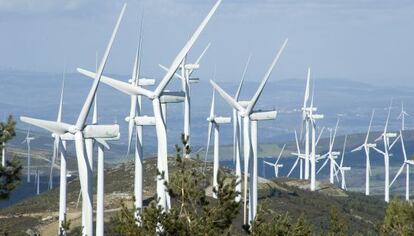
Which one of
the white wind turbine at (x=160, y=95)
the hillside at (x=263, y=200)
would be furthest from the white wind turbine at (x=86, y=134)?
the hillside at (x=263, y=200)

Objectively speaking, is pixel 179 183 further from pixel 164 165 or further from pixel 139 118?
pixel 139 118

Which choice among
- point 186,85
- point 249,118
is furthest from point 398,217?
point 186,85

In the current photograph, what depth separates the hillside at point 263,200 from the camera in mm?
99500

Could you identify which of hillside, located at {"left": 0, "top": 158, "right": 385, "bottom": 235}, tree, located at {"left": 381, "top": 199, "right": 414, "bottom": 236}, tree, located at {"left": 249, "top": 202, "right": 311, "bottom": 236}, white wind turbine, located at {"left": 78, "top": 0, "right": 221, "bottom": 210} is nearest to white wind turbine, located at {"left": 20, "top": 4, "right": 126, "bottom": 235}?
white wind turbine, located at {"left": 78, "top": 0, "right": 221, "bottom": 210}

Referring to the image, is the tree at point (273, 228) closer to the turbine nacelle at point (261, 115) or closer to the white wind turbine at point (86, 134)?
the white wind turbine at point (86, 134)

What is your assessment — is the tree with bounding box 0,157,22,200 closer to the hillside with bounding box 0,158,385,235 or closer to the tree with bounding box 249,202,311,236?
the tree with bounding box 249,202,311,236

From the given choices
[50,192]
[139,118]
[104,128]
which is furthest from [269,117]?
[50,192]

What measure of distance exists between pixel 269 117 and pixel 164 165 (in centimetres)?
2583

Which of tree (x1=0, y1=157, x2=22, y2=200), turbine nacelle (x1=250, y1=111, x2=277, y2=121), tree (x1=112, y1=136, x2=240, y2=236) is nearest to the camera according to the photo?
tree (x1=112, y1=136, x2=240, y2=236)

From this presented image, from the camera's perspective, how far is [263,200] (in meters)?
110

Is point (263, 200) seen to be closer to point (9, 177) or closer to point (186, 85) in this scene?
point (186, 85)

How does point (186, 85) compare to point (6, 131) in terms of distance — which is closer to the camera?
point (6, 131)

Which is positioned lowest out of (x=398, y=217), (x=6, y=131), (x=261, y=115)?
(x=398, y=217)

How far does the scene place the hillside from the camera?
99.5 metres
